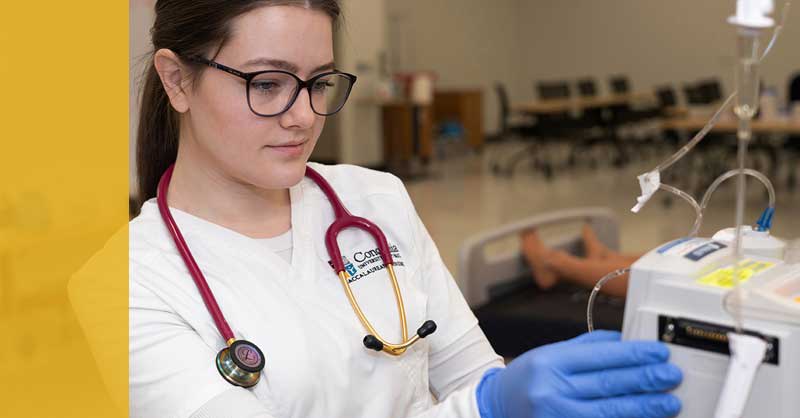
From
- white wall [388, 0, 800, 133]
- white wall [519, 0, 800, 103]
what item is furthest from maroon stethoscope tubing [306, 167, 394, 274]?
white wall [519, 0, 800, 103]

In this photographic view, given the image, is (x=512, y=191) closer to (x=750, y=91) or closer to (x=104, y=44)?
(x=104, y=44)

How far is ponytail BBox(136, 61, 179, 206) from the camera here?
1.26 meters

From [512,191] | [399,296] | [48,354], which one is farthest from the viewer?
[512,191]

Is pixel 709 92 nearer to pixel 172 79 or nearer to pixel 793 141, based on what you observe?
pixel 793 141

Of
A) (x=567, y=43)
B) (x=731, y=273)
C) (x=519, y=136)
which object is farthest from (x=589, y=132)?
(x=731, y=273)

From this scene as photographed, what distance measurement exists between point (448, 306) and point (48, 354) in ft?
5.82

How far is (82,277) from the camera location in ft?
3.51

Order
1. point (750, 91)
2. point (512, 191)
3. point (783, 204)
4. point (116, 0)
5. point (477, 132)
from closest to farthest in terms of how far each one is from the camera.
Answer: point (750, 91) < point (116, 0) < point (783, 204) < point (512, 191) < point (477, 132)

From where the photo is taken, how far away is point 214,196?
46.2 inches

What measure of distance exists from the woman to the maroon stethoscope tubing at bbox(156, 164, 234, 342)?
11 millimetres

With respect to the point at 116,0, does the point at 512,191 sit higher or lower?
lower

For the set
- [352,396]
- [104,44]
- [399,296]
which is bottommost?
[352,396]

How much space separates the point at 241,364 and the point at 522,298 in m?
1.67

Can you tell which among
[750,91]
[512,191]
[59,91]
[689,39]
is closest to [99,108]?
[59,91]
